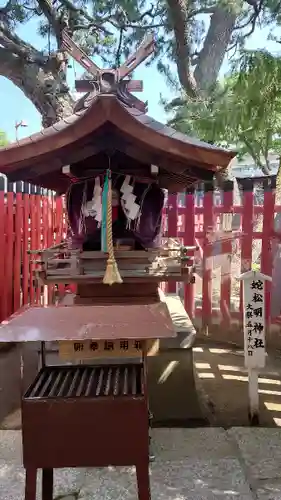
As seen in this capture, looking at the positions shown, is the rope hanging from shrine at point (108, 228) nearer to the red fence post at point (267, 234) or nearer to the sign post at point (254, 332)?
the sign post at point (254, 332)

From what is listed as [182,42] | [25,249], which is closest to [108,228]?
[25,249]

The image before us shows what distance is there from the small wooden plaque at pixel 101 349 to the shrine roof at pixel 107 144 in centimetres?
165

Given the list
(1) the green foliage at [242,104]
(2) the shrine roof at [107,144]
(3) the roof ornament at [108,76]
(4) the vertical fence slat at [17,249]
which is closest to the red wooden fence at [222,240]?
(1) the green foliage at [242,104]

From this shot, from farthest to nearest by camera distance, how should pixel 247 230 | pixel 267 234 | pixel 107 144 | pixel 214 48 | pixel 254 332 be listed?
pixel 214 48
pixel 247 230
pixel 267 234
pixel 254 332
pixel 107 144

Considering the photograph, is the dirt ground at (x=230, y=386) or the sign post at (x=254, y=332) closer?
the sign post at (x=254, y=332)

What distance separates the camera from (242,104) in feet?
24.0

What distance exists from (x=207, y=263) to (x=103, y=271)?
12.4ft

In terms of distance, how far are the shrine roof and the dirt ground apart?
103 inches

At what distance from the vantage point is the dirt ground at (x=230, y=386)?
15.5 ft

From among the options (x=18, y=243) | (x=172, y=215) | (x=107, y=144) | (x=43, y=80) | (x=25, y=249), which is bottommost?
(x=25, y=249)

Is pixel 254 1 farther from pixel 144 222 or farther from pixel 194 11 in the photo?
pixel 144 222

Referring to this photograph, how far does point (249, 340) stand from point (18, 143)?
9.57 ft

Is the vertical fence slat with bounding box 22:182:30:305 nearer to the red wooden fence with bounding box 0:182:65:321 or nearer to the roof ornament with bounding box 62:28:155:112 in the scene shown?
the red wooden fence with bounding box 0:182:65:321

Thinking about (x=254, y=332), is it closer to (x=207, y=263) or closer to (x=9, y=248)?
(x=207, y=263)
